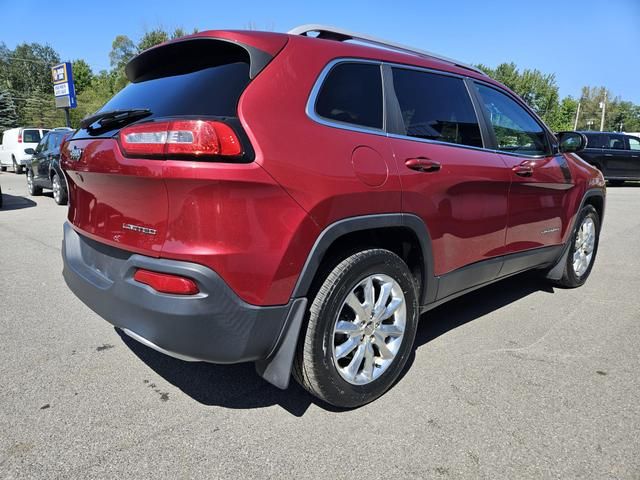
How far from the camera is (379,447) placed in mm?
2209

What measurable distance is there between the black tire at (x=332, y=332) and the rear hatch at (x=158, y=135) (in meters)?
0.74

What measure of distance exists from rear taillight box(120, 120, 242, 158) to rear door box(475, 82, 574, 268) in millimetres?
2135

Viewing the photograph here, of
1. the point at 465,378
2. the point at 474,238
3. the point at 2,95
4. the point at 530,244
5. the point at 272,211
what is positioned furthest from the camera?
the point at 2,95

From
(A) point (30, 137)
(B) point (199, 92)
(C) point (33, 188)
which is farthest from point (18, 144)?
(B) point (199, 92)

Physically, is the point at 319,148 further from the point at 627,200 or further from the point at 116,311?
the point at 627,200

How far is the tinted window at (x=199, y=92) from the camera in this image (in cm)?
207

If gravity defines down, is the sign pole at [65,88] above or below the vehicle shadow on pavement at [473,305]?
above

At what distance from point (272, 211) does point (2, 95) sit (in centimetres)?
6165

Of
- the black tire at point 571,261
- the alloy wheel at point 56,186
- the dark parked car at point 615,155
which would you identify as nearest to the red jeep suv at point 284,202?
the black tire at point 571,261

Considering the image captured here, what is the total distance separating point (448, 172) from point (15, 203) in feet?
36.3

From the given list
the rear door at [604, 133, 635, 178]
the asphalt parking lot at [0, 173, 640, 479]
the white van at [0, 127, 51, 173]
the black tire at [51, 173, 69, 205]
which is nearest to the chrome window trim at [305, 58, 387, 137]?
the asphalt parking lot at [0, 173, 640, 479]

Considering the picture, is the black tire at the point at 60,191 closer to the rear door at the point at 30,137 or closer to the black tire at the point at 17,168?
the rear door at the point at 30,137

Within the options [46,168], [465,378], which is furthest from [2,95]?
[465,378]

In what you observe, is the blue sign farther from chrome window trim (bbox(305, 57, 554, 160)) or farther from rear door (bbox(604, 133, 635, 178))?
chrome window trim (bbox(305, 57, 554, 160))
